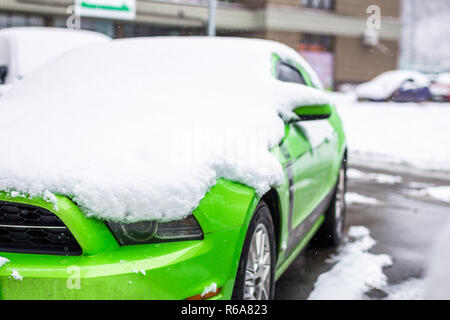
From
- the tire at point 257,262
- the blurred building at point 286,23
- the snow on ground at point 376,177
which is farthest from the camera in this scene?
the blurred building at point 286,23

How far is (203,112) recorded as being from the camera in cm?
264

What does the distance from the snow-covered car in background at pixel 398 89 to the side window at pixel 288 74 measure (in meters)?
18.4

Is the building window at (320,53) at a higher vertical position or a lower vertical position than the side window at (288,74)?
lower

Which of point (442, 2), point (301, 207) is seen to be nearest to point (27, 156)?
point (301, 207)

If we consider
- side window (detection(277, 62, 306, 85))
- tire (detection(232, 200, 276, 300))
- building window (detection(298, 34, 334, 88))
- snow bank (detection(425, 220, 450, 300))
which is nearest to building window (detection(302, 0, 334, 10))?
building window (detection(298, 34, 334, 88))

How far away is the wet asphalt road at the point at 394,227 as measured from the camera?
12.1 ft

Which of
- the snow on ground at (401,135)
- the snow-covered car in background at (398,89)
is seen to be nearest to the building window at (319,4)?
the snow-covered car in background at (398,89)

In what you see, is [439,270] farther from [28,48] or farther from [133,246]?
[28,48]

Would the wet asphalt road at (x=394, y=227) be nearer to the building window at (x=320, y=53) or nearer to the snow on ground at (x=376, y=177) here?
the snow on ground at (x=376, y=177)

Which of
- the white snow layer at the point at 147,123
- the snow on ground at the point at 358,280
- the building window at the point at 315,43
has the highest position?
the white snow layer at the point at 147,123

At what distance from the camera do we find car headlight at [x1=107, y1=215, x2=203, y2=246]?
6.44 feet

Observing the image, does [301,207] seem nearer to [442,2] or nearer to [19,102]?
[19,102]

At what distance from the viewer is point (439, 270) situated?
12.3 feet
